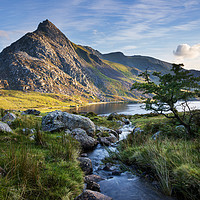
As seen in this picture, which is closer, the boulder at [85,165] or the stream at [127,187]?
the stream at [127,187]

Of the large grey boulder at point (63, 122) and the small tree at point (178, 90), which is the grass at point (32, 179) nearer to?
the small tree at point (178, 90)

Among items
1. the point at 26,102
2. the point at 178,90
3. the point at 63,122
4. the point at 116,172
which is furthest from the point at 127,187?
the point at 26,102

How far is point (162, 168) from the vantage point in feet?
17.7

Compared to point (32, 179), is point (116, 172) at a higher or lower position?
lower

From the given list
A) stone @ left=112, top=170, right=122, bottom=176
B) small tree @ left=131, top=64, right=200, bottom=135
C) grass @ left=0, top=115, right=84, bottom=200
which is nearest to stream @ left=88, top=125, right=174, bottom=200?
stone @ left=112, top=170, right=122, bottom=176

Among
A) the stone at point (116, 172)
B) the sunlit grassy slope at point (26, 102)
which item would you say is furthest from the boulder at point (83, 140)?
the sunlit grassy slope at point (26, 102)

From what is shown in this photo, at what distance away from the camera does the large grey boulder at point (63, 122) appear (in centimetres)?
1325

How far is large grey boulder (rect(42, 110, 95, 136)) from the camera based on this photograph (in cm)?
1325

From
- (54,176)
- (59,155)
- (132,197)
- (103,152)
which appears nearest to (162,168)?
(132,197)

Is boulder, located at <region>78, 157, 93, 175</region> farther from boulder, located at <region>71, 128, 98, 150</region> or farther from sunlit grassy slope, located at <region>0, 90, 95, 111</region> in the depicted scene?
sunlit grassy slope, located at <region>0, 90, 95, 111</region>

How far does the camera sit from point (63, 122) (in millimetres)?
14336

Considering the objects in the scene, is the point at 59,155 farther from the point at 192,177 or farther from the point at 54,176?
the point at 192,177

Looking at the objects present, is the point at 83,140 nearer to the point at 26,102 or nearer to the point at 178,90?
the point at 178,90

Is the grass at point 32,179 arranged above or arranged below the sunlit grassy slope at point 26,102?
above
